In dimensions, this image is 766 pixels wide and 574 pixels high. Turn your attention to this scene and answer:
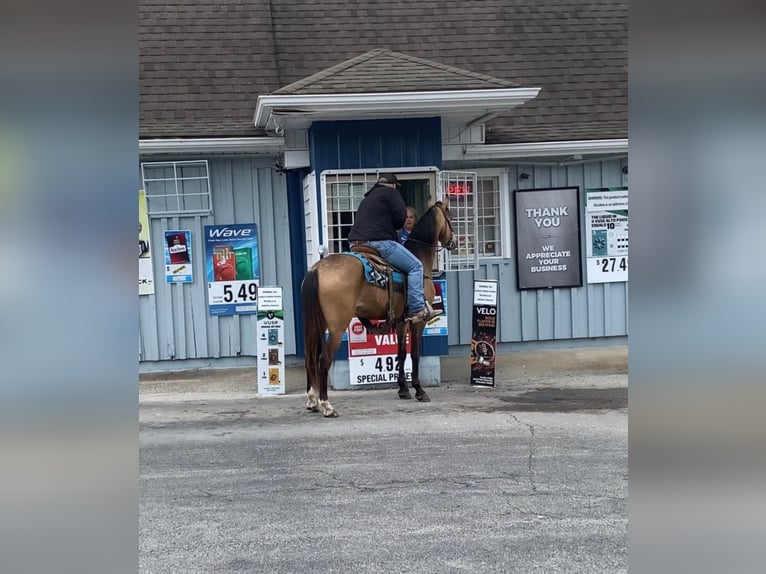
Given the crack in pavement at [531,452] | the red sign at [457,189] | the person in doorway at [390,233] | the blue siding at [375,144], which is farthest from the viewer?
the red sign at [457,189]

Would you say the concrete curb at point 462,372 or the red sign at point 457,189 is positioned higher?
the red sign at point 457,189

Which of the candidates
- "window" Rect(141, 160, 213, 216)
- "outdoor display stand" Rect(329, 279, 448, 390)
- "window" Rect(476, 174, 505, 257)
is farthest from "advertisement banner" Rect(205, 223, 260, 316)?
"window" Rect(476, 174, 505, 257)

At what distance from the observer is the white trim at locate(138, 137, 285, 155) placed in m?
10.7

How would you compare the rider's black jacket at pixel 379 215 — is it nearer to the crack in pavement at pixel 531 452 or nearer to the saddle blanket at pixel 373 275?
the saddle blanket at pixel 373 275


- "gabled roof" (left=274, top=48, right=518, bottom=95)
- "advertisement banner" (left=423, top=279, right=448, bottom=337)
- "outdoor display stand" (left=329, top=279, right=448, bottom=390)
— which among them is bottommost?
"outdoor display stand" (left=329, top=279, right=448, bottom=390)

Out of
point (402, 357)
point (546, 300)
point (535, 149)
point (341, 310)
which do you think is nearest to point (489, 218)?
point (535, 149)

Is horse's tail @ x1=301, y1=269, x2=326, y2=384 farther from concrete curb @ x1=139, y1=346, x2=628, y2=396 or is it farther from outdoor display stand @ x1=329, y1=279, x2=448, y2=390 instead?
concrete curb @ x1=139, y1=346, x2=628, y2=396

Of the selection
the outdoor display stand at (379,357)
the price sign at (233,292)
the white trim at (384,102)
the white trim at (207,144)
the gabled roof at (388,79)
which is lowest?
the outdoor display stand at (379,357)

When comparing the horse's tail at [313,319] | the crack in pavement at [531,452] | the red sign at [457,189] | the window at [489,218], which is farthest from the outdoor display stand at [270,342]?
the window at [489,218]

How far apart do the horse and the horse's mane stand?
1cm

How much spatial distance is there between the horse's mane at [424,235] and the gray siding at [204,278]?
2.40 m

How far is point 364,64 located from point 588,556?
7.13 m

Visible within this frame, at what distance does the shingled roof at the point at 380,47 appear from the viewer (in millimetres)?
11664
